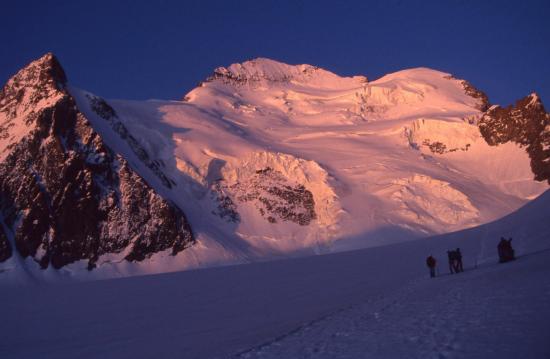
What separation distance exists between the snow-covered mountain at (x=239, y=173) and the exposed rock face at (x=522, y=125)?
0.35 m

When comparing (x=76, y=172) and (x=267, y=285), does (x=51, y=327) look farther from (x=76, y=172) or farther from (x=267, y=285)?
(x=76, y=172)

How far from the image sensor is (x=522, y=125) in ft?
411

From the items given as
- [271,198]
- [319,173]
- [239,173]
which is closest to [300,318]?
[271,198]

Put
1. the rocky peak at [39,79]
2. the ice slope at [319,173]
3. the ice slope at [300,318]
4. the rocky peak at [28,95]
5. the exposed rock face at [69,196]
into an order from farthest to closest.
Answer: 1. the ice slope at [319,173]
2. the rocky peak at [39,79]
3. the rocky peak at [28,95]
4. the exposed rock face at [69,196]
5. the ice slope at [300,318]

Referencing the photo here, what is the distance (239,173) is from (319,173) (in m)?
17.4

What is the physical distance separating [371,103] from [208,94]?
2136 inches

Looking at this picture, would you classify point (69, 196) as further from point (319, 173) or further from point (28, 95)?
point (319, 173)

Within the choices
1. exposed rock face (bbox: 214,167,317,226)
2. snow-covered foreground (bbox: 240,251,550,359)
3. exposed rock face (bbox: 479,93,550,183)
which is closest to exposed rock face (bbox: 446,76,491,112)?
exposed rock face (bbox: 479,93,550,183)

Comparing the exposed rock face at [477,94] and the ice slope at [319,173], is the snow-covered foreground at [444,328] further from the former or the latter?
the exposed rock face at [477,94]

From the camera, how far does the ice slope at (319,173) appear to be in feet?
296

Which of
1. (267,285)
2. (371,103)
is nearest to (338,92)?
(371,103)

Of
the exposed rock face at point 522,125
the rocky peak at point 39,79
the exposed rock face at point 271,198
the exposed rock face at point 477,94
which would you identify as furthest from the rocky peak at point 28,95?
the exposed rock face at point 477,94

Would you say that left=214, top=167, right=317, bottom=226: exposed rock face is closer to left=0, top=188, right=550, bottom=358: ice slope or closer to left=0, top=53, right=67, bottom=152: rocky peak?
left=0, top=53, right=67, bottom=152: rocky peak

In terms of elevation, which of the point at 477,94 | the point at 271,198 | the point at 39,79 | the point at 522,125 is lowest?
the point at 271,198
